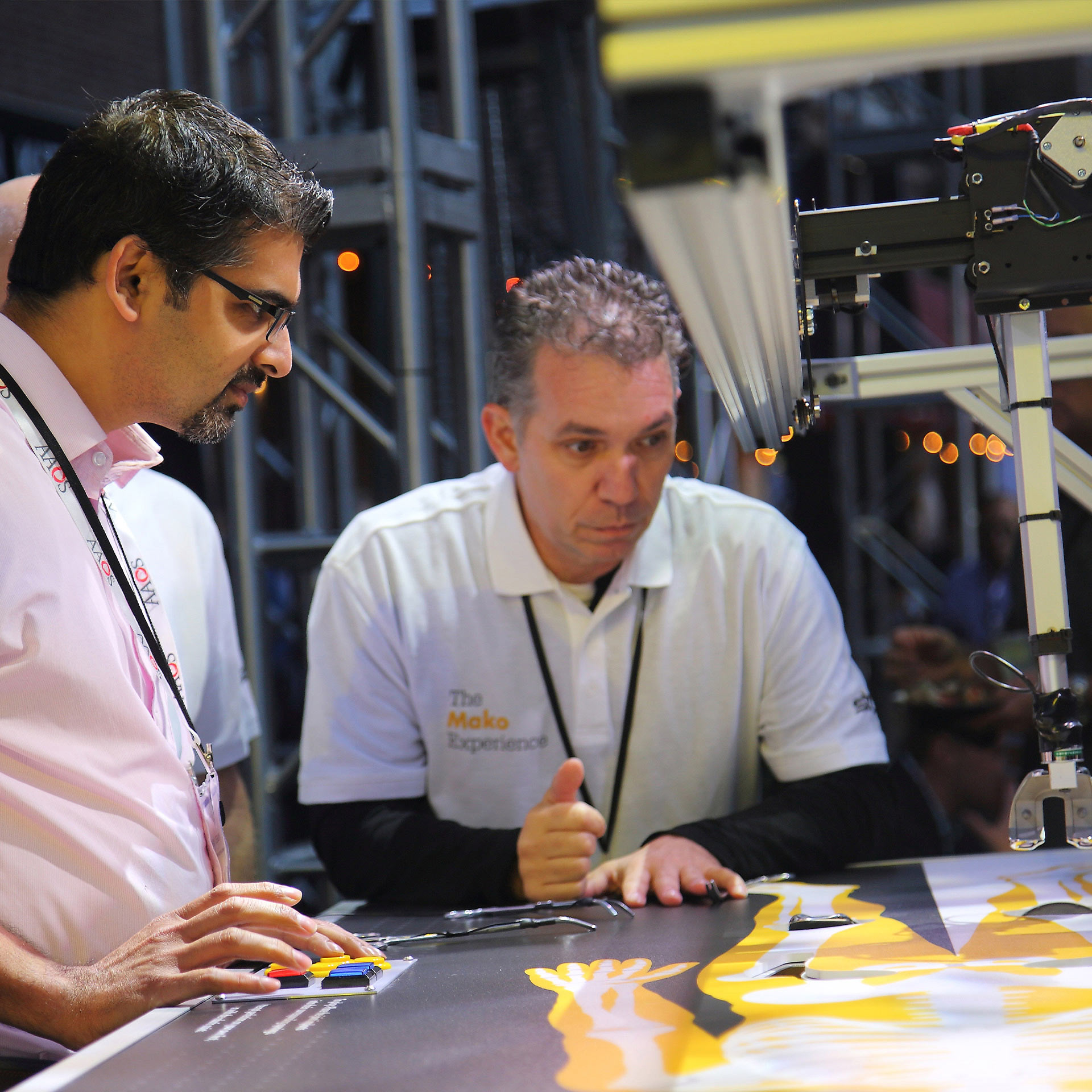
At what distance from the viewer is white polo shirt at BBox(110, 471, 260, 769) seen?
203cm

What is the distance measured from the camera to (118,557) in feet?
4.62

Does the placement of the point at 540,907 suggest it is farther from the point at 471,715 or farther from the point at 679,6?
the point at 679,6

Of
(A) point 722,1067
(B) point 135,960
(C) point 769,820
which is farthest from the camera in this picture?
(C) point 769,820

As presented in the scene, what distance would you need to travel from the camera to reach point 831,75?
600 mm

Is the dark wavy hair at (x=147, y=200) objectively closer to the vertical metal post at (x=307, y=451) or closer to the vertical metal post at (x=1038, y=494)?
the vertical metal post at (x=1038, y=494)

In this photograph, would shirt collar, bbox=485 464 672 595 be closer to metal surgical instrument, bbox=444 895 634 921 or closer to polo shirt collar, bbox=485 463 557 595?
polo shirt collar, bbox=485 463 557 595

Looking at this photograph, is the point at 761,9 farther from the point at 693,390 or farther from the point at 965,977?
the point at 693,390

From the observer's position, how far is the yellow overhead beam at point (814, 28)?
1.85ft

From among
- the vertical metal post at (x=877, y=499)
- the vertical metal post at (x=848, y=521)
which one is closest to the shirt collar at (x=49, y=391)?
the vertical metal post at (x=848, y=521)

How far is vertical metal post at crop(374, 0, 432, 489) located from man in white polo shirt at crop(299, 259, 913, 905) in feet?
1.83

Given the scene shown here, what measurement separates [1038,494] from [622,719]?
902mm

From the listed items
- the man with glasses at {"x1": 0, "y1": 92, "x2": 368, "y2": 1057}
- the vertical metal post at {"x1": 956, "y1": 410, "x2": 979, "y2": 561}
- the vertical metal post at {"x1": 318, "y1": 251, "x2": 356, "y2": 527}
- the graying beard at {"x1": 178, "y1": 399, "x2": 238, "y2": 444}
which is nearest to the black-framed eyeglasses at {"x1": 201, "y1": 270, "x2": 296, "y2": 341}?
the man with glasses at {"x1": 0, "y1": 92, "x2": 368, "y2": 1057}

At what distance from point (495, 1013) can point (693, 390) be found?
9.46 ft

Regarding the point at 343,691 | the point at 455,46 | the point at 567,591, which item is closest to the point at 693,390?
the point at 455,46
